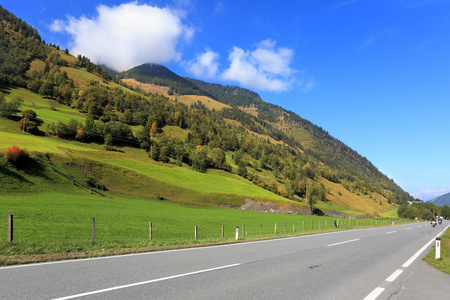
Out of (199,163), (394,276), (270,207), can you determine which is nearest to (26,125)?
(199,163)

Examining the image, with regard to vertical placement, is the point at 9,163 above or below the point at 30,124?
below

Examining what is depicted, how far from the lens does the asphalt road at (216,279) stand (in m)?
6.00

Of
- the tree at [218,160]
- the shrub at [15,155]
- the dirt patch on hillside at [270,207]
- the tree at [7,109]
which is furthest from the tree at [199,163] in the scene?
the shrub at [15,155]

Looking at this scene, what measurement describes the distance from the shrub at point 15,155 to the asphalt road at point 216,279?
54.1m

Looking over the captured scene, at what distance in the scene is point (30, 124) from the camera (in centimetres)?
8775

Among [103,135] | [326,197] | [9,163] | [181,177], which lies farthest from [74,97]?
[326,197]

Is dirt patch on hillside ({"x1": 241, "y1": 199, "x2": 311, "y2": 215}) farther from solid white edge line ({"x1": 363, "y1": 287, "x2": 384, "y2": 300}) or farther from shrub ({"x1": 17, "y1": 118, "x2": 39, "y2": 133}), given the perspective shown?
shrub ({"x1": 17, "y1": 118, "x2": 39, "y2": 133})

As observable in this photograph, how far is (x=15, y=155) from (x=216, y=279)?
58.9 m

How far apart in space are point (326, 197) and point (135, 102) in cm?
14189

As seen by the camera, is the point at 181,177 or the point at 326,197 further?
the point at 326,197

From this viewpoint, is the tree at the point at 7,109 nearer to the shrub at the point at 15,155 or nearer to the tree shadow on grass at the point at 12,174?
the shrub at the point at 15,155

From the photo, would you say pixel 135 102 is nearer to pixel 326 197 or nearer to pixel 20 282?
pixel 326 197

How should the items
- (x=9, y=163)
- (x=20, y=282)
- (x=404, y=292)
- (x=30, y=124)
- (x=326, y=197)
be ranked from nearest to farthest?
(x=20, y=282) → (x=404, y=292) → (x=9, y=163) → (x=30, y=124) → (x=326, y=197)

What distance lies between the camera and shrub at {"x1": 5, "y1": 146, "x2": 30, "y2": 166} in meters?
49.8
